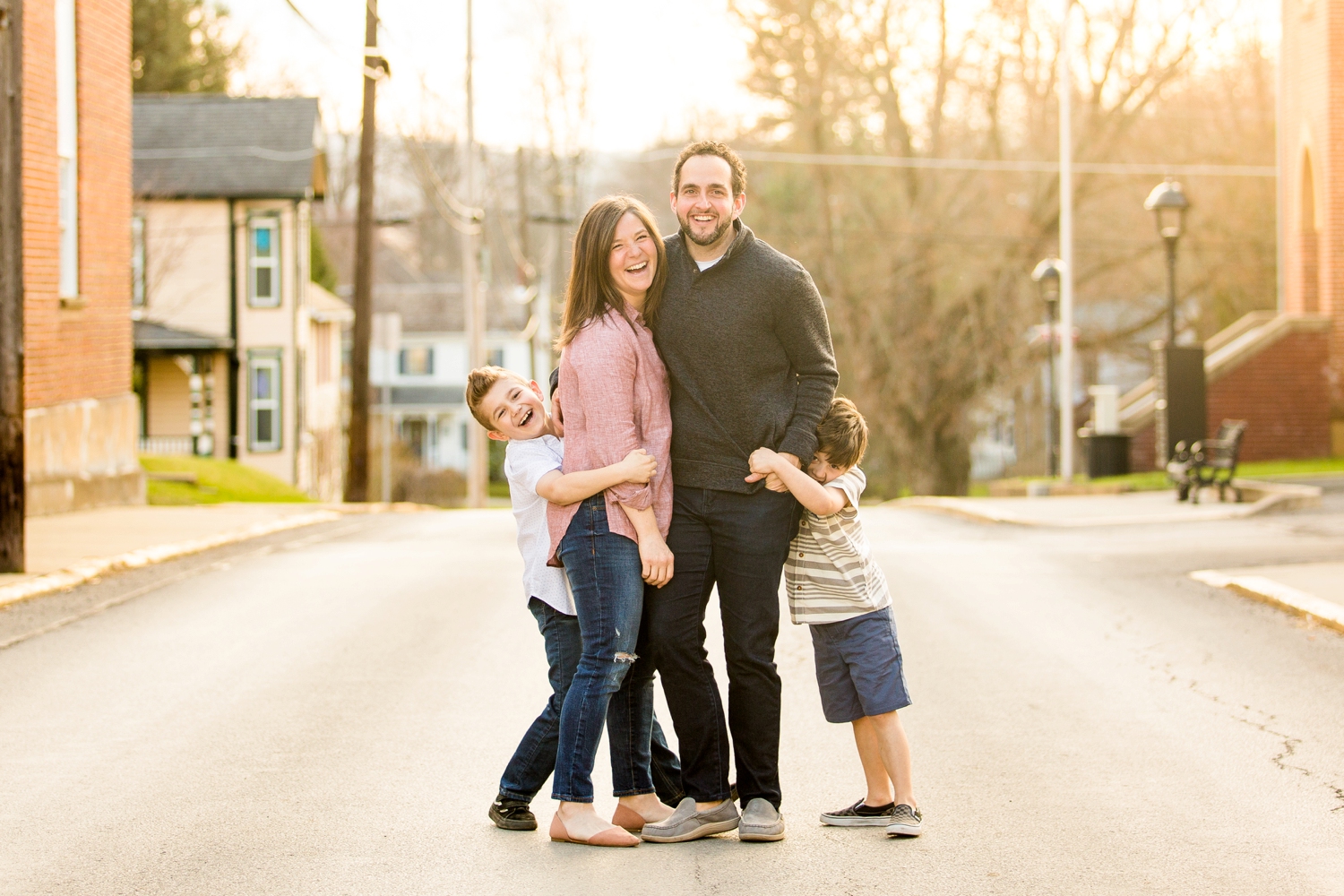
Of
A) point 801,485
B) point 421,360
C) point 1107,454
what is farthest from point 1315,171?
point 421,360

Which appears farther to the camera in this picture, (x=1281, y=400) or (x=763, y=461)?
(x=1281, y=400)

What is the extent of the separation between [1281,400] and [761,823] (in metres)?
21.9

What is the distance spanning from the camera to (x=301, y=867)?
15.4 ft

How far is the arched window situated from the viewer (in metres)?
24.9

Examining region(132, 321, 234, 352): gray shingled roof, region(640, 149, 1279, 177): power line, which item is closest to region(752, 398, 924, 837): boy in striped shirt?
region(640, 149, 1279, 177): power line

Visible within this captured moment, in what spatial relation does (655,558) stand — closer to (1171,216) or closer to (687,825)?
(687,825)

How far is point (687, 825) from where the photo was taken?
4969 millimetres

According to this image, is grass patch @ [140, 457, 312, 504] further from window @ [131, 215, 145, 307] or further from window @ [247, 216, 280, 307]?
window @ [247, 216, 280, 307]

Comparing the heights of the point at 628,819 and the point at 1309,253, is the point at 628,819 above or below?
below

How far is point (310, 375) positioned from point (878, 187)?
52.5 ft

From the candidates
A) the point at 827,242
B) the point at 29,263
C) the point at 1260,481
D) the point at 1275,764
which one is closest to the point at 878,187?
the point at 827,242

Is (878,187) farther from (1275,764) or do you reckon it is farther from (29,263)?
(1275,764)

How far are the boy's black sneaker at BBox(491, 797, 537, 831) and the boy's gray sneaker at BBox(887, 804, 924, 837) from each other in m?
1.22

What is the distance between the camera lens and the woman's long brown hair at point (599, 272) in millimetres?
4824
